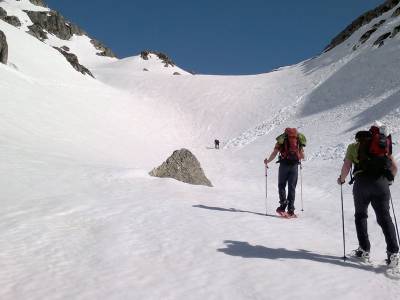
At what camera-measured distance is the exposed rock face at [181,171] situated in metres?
14.5

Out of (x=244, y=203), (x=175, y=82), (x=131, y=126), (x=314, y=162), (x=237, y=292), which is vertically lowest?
(x=237, y=292)

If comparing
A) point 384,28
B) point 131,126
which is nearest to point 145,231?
point 131,126

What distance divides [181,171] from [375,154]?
31.2ft

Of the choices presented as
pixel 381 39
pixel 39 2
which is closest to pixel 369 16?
pixel 381 39

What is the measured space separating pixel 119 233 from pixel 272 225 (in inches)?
125

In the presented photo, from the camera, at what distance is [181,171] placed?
14609 mm

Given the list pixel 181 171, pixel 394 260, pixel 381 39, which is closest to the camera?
pixel 394 260

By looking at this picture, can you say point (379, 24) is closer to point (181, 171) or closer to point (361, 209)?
point (181, 171)

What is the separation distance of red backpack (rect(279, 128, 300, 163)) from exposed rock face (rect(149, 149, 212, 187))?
555cm

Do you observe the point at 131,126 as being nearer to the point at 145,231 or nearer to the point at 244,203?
the point at 244,203

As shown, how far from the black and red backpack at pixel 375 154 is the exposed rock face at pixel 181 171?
362 inches

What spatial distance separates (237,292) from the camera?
482 cm

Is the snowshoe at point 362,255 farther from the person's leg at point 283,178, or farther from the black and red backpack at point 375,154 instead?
the person's leg at point 283,178

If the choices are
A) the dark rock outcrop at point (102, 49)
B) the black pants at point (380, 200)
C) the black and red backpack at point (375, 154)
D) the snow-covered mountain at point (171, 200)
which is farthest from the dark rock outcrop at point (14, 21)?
the black pants at point (380, 200)
